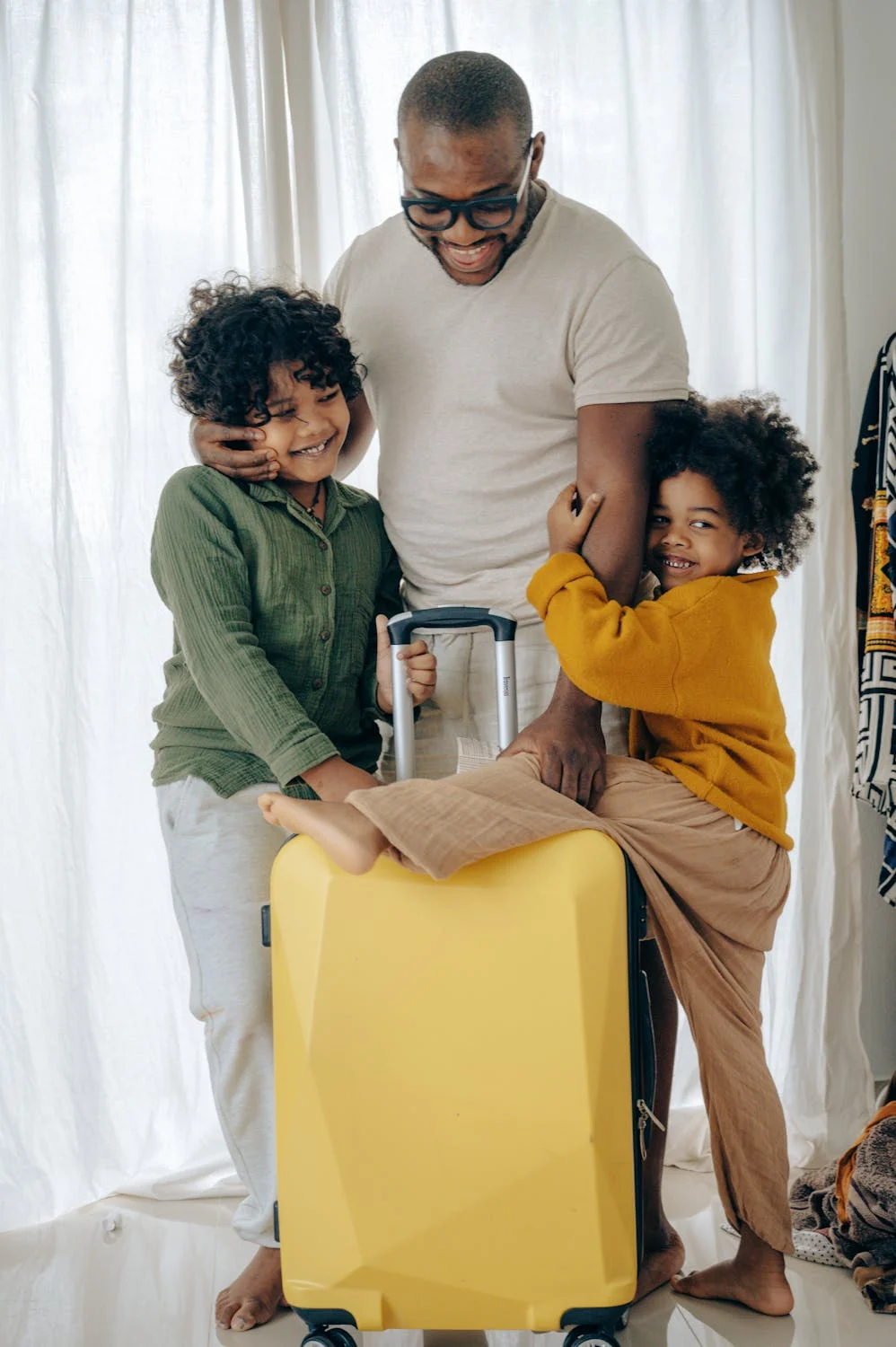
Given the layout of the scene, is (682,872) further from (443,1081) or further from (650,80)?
(650,80)

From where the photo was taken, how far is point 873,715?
2225 millimetres

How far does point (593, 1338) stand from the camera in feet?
4.66

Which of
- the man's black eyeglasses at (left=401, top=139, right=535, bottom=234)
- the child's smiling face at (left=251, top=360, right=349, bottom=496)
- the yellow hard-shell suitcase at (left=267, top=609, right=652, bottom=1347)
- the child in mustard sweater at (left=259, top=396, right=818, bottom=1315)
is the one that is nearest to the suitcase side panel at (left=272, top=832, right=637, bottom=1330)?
the yellow hard-shell suitcase at (left=267, top=609, right=652, bottom=1347)

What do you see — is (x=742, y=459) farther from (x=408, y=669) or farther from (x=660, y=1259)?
(x=660, y=1259)

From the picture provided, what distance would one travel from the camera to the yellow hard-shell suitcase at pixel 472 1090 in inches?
54.9

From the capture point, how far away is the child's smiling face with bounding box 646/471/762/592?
5.46 ft

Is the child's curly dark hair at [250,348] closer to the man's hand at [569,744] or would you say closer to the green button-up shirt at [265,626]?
the green button-up shirt at [265,626]

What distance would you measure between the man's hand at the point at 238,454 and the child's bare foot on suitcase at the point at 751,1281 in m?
1.16

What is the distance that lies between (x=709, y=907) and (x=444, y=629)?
1.55 ft

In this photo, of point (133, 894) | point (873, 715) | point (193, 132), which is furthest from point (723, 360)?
point (133, 894)

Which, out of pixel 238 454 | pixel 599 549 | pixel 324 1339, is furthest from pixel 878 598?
pixel 324 1339

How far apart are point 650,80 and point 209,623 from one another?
1350mm

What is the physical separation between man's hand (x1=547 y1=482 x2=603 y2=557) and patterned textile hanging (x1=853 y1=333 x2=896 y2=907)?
0.82m

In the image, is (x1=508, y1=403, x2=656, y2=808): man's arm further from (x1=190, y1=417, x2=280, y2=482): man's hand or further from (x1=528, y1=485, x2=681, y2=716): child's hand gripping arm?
(x1=190, y1=417, x2=280, y2=482): man's hand
